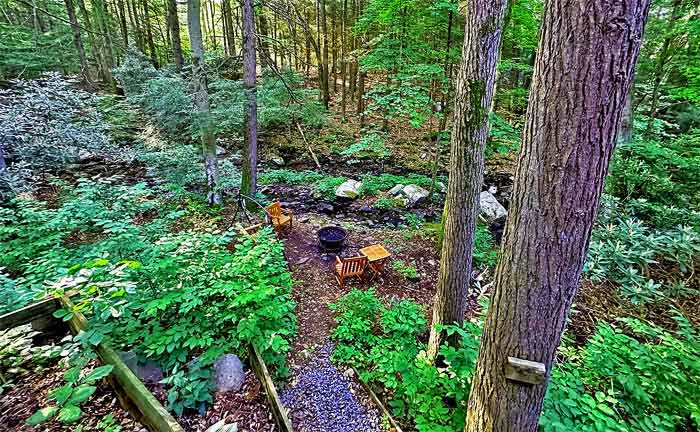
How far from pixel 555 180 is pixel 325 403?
11.1 feet

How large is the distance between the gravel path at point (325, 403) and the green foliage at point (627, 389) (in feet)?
6.33

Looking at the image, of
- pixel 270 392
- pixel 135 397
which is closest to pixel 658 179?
pixel 270 392

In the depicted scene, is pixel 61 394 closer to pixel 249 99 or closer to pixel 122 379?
pixel 122 379

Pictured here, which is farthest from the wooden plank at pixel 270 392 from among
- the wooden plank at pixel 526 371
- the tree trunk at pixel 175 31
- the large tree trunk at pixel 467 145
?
the tree trunk at pixel 175 31

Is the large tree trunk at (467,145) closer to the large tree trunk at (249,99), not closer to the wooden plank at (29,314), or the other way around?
the wooden plank at (29,314)

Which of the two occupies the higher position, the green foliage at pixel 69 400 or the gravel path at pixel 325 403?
the green foliage at pixel 69 400

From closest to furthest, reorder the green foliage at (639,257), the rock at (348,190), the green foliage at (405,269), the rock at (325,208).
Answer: the green foliage at (639,257), the green foliage at (405,269), the rock at (325,208), the rock at (348,190)

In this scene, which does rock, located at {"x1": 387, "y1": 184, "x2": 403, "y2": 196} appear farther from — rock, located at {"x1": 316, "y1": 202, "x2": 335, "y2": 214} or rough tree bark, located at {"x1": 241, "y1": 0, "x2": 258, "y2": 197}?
rough tree bark, located at {"x1": 241, "y1": 0, "x2": 258, "y2": 197}

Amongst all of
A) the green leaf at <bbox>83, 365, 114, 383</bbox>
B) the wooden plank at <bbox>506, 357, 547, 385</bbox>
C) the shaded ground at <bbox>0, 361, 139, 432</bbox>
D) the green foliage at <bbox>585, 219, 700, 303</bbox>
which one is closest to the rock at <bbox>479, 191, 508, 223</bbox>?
the green foliage at <bbox>585, 219, 700, 303</bbox>

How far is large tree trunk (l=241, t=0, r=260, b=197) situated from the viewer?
6258mm

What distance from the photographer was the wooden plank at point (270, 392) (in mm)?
2869

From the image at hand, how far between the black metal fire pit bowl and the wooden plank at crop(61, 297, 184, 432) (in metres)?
4.51

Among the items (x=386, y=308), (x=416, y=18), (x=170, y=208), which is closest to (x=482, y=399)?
(x=386, y=308)

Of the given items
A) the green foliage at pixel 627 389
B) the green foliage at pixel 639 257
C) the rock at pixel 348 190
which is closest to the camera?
the green foliage at pixel 627 389
